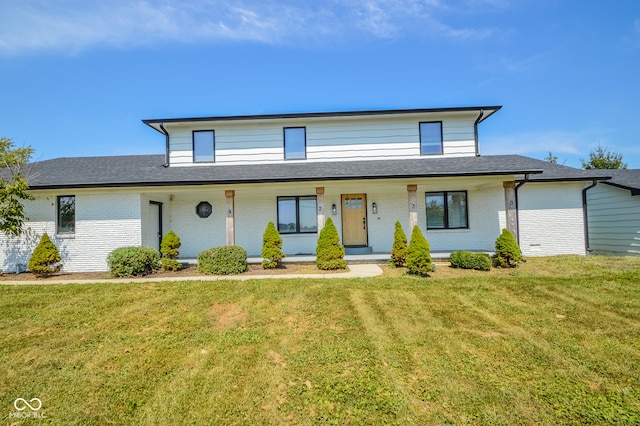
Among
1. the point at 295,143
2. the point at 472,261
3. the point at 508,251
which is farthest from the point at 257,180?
the point at 508,251

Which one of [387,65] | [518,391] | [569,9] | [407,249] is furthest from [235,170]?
[569,9]

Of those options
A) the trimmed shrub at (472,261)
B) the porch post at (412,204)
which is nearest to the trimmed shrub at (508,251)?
the trimmed shrub at (472,261)

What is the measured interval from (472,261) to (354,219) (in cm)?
500

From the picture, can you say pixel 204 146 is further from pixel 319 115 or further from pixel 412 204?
pixel 412 204

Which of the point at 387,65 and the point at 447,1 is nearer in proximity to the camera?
the point at 447,1

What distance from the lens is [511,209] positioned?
34.6 feet

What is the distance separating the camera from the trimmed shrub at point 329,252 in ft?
32.2

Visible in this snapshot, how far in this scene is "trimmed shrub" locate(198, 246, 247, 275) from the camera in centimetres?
965

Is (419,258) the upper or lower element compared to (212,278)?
upper

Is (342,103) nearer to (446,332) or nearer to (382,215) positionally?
(382,215)

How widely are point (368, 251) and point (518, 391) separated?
939cm

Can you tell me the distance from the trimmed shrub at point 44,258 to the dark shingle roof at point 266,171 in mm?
1937

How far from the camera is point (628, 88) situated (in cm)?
1602

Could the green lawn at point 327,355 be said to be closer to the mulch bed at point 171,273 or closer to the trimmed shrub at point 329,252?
the mulch bed at point 171,273
